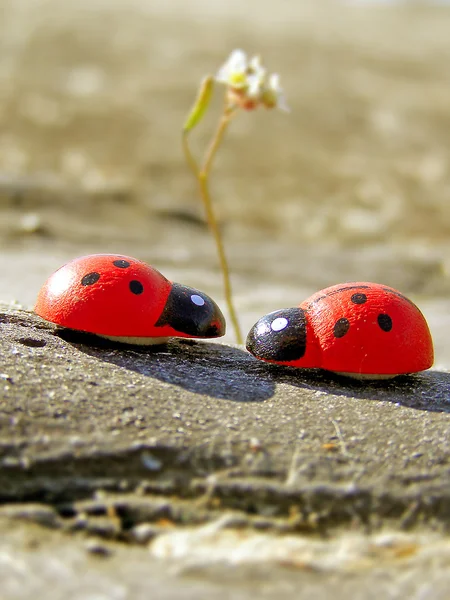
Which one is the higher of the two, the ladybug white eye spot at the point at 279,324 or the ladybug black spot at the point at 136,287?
the ladybug black spot at the point at 136,287

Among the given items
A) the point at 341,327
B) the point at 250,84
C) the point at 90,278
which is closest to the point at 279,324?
the point at 341,327

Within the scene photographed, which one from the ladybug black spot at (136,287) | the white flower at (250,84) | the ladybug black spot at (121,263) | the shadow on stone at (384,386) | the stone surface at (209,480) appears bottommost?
the stone surface at (209,480)

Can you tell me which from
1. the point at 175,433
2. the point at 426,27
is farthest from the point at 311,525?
the point at 426,27

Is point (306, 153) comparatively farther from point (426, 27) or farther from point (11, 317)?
point (426, 27)

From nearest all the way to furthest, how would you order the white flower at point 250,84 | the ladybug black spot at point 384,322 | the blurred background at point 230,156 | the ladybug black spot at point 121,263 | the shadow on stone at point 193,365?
the shadow on stone at point 193,365, the ladybug black spot at point 384,322, the ladybug black spot at point 121,263, the white flower at point 250,84, the blurred background at point 230,156

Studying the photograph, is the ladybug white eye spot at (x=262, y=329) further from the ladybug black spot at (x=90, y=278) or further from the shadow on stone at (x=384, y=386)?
the ladybug black spot at (x=90, y=278)

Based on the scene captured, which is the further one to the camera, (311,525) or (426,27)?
(426,27)

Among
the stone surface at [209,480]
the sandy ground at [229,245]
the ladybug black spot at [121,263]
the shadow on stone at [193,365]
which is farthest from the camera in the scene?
the ladybug black spot at [121,263]

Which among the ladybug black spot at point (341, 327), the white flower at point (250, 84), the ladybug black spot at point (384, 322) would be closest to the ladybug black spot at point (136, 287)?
the ladybug black spot at point (341, 327)
